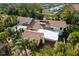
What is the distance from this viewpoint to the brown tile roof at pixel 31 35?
1486 mm

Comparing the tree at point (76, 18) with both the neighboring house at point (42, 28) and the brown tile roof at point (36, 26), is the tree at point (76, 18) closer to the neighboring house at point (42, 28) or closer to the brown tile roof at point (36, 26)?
the neighboring house at point (42, 28)

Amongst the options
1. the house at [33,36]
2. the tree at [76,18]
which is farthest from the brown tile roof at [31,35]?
A: the tree at [76,18]

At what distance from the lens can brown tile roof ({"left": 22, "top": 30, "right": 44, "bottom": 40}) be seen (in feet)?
4.88

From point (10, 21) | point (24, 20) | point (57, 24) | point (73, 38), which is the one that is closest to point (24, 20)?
point (24, 20)

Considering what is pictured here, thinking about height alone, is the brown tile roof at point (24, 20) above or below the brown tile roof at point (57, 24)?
above

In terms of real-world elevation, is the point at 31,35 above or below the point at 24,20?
below

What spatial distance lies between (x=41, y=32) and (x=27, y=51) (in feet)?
0.56

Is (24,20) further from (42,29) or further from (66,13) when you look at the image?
(66,13)

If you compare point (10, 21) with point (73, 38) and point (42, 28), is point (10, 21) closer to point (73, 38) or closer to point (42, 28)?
point (42, 28)

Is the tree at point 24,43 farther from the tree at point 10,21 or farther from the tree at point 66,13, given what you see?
the tree at point 66,13

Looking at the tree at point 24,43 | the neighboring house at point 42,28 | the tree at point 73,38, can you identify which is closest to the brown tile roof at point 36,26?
the neighboring house at point 42,28

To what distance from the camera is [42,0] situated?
4.87ft

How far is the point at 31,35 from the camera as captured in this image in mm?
1497

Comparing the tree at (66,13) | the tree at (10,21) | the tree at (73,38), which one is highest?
the tree at (66,13)
